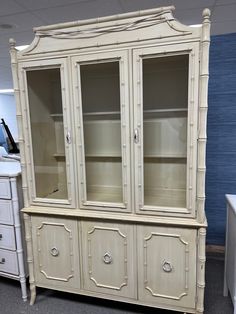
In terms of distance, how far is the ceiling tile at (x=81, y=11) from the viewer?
2.11 metres

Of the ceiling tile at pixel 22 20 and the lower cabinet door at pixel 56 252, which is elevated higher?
the ceiling tile at pixel 22 20

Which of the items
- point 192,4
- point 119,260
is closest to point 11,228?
point 119,260

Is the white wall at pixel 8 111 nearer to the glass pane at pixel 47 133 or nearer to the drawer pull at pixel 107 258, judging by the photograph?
the glass pane at pixel 47 133

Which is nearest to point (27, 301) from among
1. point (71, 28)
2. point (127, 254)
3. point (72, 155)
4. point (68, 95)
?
point (127, 254)

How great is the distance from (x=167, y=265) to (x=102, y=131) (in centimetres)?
114

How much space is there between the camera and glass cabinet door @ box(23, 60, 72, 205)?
71.4 inches

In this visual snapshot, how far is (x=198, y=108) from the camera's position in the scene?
1519mm

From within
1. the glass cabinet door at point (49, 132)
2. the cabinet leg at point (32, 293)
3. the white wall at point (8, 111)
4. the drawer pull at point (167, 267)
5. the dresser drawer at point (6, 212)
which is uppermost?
the white wall at point (8, 111)

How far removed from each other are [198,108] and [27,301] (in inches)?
79.7

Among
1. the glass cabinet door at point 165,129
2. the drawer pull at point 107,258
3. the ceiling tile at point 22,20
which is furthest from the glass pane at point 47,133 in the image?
the ceiling tile at point 22,20

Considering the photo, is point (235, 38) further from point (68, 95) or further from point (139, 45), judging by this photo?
point (68, 95)

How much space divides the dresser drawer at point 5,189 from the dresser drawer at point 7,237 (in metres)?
0.28

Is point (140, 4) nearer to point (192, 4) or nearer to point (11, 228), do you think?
point (192, 4)

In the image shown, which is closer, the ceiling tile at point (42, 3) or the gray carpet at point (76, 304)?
the gray carpet at point (76, 304)
